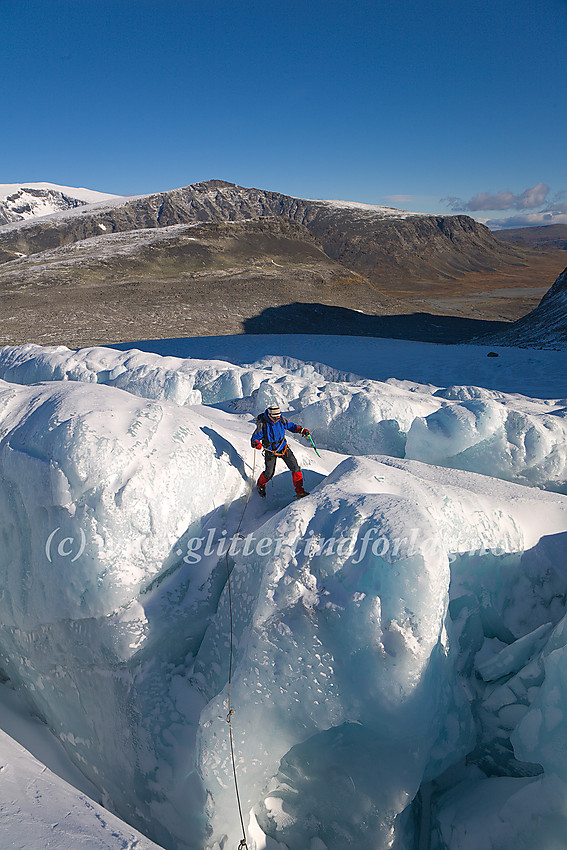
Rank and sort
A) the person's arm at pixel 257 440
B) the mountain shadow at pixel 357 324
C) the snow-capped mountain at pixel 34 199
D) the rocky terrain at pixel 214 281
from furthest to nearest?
the snow-capped mountain at pixel 34 199, the mountain shadow at pixel 357 324, the rocky terrain at pixel 214 281, the person's arm at pixel 257 440

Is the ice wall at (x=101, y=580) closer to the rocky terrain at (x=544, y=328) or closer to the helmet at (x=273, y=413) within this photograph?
the helmet at (x=273, y=413)

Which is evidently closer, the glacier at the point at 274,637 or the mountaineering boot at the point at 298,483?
the glacier at the point at 274,637

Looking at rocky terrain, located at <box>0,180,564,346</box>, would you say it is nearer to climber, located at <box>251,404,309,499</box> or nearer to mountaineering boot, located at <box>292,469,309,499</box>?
climber, located at <box>251,404,309,499</box>

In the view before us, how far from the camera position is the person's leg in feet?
17.9

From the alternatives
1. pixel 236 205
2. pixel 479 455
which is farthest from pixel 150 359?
pixel 236 205

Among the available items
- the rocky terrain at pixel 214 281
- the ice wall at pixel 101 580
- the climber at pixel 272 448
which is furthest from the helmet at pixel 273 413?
the rocky terrain at pixel 214 281

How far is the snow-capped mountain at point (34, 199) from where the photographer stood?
12175cm

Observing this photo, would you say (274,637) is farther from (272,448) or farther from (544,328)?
(544,328)

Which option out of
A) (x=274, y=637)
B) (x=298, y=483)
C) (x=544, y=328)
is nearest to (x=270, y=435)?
(x=298, y=483)

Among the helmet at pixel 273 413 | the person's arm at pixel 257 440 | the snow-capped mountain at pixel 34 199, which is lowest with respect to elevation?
the person's arm at pixel 257 440

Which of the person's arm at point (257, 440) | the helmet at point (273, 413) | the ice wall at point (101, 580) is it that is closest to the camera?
the ice wall at point (101, 580)

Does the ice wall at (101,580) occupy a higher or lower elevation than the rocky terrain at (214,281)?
lower

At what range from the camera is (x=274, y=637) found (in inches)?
146

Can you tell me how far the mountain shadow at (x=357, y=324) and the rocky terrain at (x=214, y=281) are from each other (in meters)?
0.15
